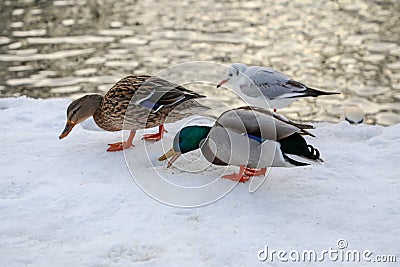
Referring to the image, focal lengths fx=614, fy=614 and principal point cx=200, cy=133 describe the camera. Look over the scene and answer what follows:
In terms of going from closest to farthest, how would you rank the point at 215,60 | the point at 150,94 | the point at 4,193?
the point at 4,193 < the point at 150,94 < the point at 215,60

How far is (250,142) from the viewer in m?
4.20

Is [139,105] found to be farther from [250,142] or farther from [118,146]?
[250,142]

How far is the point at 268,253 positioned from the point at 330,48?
8556 mm

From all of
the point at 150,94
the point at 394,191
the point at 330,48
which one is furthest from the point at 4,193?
the point at 330,48

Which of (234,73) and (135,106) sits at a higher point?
(135,106)

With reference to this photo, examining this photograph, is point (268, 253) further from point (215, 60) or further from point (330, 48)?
point (330, 48)

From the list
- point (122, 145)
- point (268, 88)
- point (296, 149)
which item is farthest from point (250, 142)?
point (268, 88)

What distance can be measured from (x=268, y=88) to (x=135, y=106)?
1.58 meters

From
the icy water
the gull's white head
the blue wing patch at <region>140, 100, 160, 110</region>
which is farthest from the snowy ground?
A: the icy water

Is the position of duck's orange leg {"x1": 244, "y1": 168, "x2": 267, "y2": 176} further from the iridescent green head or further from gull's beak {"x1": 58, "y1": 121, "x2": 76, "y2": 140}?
gull's beak {"x1": 58, "y1": 121, "x2": 76, "y2": 140}

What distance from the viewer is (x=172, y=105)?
493cm

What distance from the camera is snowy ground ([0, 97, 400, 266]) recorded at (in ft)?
11.5

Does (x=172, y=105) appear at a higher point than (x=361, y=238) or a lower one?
higher

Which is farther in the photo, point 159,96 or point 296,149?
point 159,96
